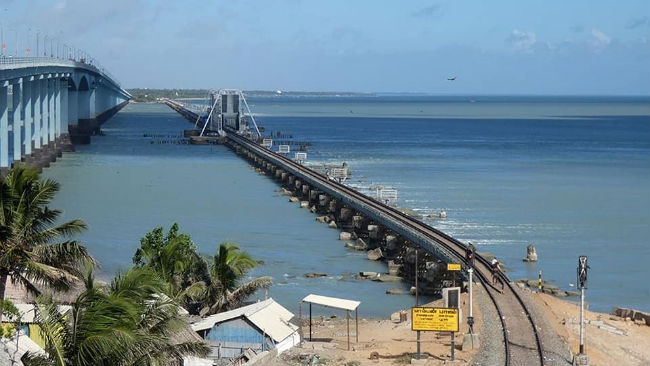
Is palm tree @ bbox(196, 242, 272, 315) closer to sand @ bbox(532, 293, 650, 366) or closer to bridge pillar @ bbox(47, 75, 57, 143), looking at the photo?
sand @ bbox(532, 293, 650, 366)

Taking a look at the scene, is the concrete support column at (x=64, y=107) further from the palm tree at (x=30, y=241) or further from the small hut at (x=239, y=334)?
the palm tree at (x=30, y=241)

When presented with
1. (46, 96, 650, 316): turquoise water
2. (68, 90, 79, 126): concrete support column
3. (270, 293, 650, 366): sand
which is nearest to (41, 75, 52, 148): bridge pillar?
(46, 96, 650, 316): turquoise water

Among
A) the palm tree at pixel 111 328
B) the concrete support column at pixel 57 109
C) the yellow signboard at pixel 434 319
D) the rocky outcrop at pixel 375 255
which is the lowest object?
the rocky outcrop at pixel 375 255

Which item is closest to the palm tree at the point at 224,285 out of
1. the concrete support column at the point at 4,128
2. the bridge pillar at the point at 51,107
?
the concrete support column at the point at 4,128

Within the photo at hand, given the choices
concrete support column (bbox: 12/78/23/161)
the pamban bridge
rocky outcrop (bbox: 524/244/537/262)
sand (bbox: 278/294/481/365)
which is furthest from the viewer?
concrete support column (bbox: 12/78/23/161)

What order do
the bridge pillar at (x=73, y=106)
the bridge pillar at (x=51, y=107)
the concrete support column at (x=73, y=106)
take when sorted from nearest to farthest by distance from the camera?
the bridge pillar at (x=51, y=107) → the concrete support column at (x=73, y=106) → the bridge pillar at (x=73, y=106)

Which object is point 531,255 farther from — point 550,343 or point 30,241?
point 30,241

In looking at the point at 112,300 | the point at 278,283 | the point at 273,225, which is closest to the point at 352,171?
the point at 273,225

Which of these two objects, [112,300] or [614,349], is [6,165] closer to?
[614,349]
